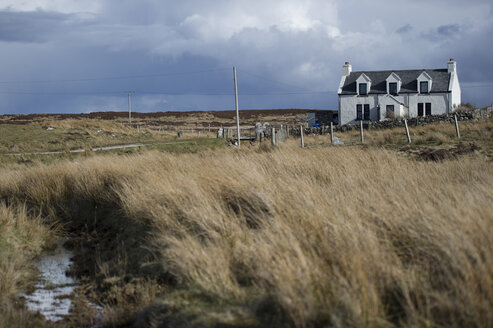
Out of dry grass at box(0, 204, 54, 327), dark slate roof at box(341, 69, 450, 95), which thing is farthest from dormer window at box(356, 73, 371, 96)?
dry grass at box(0, 204, 54, 327)

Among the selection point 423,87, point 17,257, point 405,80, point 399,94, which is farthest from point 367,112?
point 17,257

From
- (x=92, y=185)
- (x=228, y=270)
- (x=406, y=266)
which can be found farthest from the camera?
(x=92, y=185)

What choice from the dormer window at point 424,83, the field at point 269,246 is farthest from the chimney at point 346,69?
the field at point 269,246

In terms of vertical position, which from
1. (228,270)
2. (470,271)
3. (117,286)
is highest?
(470,271)

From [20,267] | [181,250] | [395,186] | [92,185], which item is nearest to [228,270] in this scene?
[181,250]

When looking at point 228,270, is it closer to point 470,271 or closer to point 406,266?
point 406,266

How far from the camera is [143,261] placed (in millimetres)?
7020

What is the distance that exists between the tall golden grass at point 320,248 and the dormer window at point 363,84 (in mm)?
37377

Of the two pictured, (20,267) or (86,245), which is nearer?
(20,267)

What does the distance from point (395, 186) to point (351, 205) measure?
4.87 feet

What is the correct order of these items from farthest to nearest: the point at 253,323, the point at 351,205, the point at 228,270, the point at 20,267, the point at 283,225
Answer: the point at 20,267 → the point at 351,205 → the point at 283,225 → the point at 228,270 → the point at 253,323

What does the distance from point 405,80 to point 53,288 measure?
145 feet

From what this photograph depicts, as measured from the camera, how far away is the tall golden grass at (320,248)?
415 centimetres

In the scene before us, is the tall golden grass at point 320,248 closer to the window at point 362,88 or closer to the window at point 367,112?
the window at point 367,112
